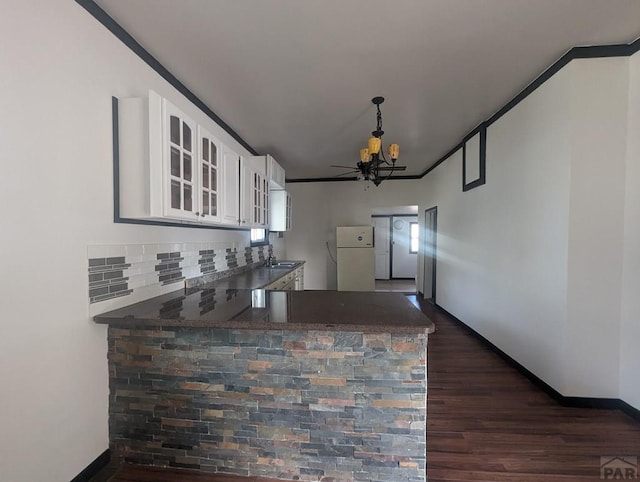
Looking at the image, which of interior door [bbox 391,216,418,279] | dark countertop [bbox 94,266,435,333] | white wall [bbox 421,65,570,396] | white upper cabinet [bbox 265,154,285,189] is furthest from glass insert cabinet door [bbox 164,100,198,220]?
interior door [bbox 391,216,418,279]

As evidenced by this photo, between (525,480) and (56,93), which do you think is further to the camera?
(525,480)

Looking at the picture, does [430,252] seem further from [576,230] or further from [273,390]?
[273,390]

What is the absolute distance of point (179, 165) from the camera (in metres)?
1.69

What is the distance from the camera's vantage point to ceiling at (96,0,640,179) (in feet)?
5.15

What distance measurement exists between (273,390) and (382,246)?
747 centimetres

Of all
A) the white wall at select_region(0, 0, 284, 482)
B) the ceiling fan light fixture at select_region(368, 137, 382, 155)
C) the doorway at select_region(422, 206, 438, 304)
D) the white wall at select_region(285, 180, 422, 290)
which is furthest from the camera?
the white wall at select_region(285, 180, 422, 290)

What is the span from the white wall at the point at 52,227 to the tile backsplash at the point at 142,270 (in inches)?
2.9

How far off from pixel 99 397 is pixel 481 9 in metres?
3.08

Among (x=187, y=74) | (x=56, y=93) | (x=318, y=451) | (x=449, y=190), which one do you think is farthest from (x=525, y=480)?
(x=449, y=190)

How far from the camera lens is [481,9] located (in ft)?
5.14

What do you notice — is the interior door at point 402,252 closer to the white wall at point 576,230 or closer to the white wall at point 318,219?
the white wall at point 318,219

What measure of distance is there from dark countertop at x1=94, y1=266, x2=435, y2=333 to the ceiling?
67.1 inches

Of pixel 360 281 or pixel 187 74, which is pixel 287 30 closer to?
pixel 187 74

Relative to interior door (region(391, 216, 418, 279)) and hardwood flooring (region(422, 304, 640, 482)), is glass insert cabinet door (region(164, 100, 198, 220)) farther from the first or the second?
interior door (region(391, 216, 418, 279))
